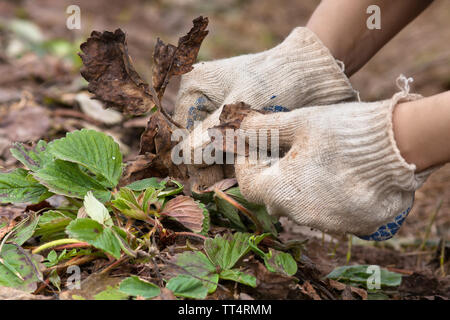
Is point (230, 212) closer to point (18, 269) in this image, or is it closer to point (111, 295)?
point (111, 295)

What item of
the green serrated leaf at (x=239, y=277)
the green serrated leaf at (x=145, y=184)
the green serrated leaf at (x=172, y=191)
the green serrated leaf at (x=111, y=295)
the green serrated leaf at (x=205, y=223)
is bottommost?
the green serrated leaf at (x=111, y=295)

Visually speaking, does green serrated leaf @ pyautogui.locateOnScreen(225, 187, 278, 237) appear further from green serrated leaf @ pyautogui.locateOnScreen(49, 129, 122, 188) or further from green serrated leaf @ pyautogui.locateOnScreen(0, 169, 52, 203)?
green serrated leaf @ pyautogui.locateOnScreen(0, 169, 52, 203)

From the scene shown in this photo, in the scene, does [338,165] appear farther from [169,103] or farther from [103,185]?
[169,103]

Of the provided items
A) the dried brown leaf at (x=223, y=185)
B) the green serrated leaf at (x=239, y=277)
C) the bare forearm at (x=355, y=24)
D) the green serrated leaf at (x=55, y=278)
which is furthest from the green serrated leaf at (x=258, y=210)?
the bare forearm at (x=355, y=24)

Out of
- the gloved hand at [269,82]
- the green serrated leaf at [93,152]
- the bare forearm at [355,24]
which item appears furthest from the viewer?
the bare forearm at [355,24]

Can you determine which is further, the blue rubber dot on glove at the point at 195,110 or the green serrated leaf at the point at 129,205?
the blue rubber dot on glove at the point at 195,110

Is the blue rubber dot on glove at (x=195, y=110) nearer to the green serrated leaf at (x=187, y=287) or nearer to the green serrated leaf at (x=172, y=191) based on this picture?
the green serrated leaf at (x=172, y=191)
